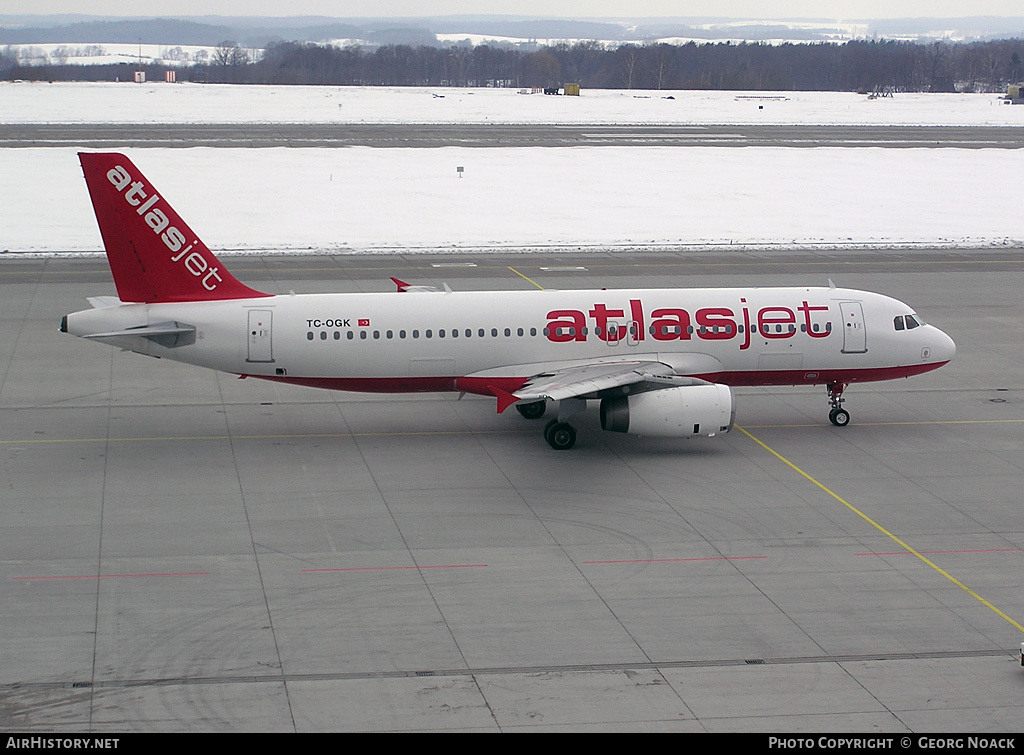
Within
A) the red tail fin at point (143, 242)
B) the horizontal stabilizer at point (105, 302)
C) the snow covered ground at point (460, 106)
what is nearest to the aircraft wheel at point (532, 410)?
the red tail fin at point (143, 242)

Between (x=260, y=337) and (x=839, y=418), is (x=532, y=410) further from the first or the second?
(x=839, y=418)

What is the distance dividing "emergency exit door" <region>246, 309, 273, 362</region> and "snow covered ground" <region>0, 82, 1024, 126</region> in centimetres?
9200

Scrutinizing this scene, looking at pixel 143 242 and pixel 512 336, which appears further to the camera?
pixel 512 336

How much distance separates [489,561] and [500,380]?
9.36 meters

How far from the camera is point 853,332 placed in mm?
33875

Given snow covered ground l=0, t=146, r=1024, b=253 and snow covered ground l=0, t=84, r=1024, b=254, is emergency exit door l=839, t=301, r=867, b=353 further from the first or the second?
snow covered ground l=0, t=146, r=1024, b=253

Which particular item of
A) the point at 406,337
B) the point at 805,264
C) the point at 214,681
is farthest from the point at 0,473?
the point at 805,264

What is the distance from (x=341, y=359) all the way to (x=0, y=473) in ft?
29.9

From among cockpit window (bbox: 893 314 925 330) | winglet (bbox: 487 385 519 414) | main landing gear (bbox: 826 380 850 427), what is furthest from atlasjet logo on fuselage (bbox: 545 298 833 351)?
winglet (bbox: 487 385 519 414)

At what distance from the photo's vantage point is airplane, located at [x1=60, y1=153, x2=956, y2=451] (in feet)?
101

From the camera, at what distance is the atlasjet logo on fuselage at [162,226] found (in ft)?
101

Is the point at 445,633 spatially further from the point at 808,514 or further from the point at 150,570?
the point at 808,514

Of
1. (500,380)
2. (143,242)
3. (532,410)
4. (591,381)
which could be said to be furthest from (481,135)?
(591,381)

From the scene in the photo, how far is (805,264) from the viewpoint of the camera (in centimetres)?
5950
